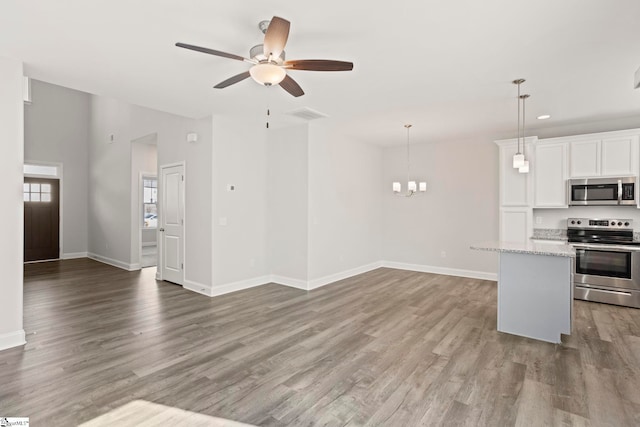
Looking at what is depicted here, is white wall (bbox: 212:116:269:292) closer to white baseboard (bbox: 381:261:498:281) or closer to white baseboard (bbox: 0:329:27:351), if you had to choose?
white baseboard (bbox: 0:329:27:351)

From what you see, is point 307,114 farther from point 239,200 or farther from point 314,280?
point 314,280

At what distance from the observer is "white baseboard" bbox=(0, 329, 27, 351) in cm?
303

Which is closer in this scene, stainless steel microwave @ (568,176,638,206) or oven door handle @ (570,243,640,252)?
oven door handle @ (570,243,640,252)

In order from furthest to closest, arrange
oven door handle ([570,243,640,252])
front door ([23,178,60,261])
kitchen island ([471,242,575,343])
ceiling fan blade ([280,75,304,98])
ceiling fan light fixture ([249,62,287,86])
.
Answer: front door ([23,178,60,261]), oven door handle ([570,243,640,252]), kitchen island ([471,242,575,343]), ceiling fan blade ([280,75,304,98]), ceiling fan light fixture ([249,62,287,86])

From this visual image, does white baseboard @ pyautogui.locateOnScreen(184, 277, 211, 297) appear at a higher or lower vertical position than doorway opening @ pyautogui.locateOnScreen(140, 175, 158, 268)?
lower

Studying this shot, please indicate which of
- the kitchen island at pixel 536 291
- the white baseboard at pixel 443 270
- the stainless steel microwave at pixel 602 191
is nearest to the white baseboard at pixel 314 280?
the white baseboard at pixel 443 270

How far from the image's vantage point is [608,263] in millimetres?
4566

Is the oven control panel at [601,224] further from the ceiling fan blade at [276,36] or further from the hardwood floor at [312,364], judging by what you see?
the ceiling fan blade at [276,36]

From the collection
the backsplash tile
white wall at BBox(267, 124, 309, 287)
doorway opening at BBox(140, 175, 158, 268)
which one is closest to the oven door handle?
the backsplash tile

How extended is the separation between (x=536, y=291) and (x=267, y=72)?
338 cm

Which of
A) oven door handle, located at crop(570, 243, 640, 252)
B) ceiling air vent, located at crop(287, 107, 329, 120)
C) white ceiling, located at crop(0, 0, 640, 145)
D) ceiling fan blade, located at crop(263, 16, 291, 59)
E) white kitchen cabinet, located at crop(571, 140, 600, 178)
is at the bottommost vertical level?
oven door handle, located at crop(570, 243, 640, 252)

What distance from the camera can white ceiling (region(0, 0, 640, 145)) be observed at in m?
2.25

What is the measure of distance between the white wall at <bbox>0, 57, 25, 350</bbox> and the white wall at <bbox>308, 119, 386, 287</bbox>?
11.6 feet

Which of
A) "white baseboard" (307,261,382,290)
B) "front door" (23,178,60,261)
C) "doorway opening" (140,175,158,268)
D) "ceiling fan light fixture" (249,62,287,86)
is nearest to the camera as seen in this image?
"ceiling fan light fixture" (249,62,287,86)
